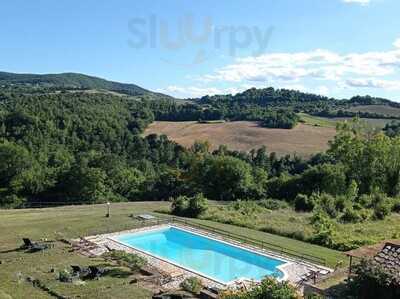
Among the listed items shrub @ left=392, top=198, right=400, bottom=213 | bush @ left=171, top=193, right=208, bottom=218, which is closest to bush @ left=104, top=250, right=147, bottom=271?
bush @ left=171, top=193, right=208, bottom=218

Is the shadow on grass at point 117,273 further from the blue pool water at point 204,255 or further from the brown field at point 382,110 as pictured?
the brown field at point 382,110

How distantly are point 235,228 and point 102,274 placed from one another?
11.8m

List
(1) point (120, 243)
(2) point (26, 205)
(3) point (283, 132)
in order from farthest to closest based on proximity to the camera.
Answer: (3) point (283, 132), (2) point (26, 205), (1) point (120, 243)

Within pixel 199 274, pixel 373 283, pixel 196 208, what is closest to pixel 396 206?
pixel 196 208

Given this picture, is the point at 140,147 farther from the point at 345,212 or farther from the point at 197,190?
the point at 345,212

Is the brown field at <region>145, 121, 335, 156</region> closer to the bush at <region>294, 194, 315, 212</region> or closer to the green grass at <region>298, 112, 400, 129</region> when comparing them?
the green grass at <region>298, 112, 400, 129</region>

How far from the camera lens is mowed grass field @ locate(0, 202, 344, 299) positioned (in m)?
18.4

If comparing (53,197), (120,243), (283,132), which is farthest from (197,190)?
(283,132)

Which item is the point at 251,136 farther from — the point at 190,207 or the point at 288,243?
the point at 288,243

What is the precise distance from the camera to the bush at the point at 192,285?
19016 millimetres

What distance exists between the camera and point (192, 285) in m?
19.2

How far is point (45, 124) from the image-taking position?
7700 centimetres

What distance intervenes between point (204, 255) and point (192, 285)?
6.83 metres

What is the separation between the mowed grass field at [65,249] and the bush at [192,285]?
1.59 metres
